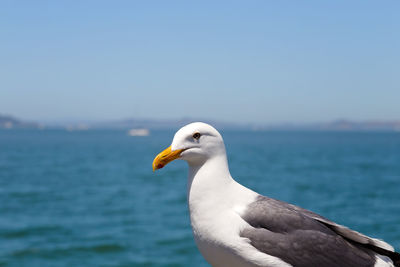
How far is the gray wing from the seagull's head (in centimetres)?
68

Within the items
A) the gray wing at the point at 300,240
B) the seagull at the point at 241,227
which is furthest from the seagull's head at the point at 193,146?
the gray wing at the point at 300,240

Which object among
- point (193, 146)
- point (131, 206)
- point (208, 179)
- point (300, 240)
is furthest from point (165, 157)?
point (131, 206)

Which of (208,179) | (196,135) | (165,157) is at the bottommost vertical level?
Answer: (208,179)

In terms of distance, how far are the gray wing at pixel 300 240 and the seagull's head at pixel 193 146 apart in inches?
26.6

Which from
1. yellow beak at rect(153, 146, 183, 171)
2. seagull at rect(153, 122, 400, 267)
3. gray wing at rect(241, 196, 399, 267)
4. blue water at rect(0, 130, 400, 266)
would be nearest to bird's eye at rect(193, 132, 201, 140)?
seagull at rect(153, 122, 400, 267)

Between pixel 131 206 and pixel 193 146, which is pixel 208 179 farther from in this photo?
pixel 131 206

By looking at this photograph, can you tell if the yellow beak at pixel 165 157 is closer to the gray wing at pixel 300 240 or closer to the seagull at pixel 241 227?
the seagull at pixel 241 227

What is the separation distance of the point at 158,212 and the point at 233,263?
1293 inches

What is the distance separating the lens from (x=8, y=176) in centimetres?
5922

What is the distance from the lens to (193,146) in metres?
4.43

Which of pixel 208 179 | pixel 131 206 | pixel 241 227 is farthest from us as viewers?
pixel 131 206

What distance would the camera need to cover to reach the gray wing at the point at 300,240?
4.38 metres

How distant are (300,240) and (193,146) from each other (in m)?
1.37

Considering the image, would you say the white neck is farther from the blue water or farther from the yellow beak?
the blue water
